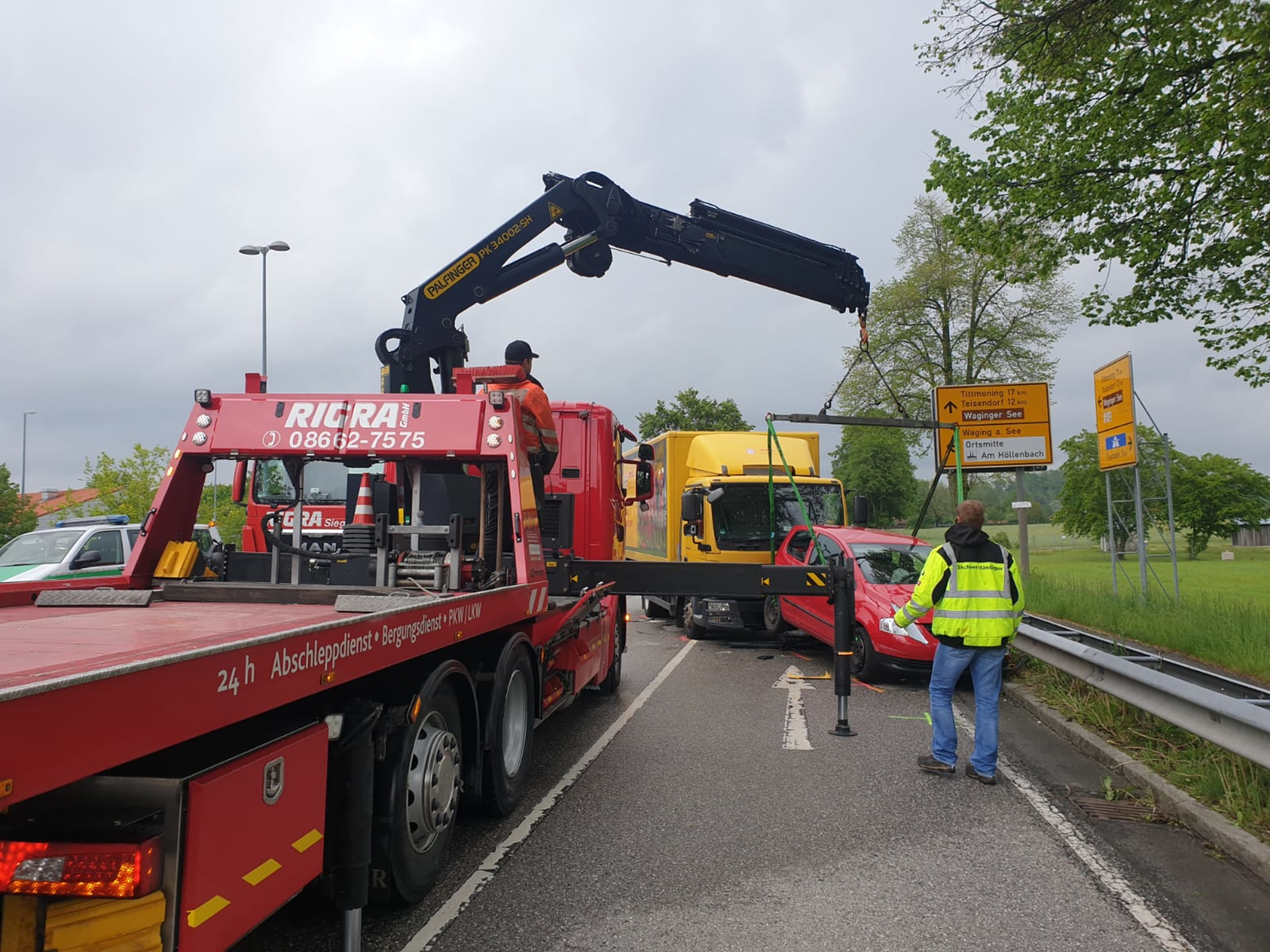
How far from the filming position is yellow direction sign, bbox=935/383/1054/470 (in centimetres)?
1636

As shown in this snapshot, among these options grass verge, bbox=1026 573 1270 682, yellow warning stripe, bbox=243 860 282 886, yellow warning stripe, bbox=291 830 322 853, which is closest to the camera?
yellow warning stripe, bbox=243 860 282 886

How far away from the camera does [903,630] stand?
9.09 m

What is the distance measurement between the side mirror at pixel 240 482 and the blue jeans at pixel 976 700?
196 inches

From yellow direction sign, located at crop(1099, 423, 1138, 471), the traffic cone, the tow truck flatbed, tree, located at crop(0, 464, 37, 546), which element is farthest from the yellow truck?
tree, located at crop(0, 464, 37, 546)

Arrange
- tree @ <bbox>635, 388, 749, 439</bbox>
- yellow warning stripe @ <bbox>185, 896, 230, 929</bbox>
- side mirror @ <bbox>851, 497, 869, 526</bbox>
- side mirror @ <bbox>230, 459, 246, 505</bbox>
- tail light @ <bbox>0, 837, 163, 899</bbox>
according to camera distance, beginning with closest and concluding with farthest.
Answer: tail light @ <bbox>0, 837, 163, 899</bbox> < yellow warning stripe @ <bbox>185, 896, 230, 929</bbox> < side mirror @ <bbox>230, 459, 246, 505</bbox> < side mirror @ <bbox>851, 497, 869, 526</bbox> < tree @ <bbox>635, 388, 749, 439</bbox>

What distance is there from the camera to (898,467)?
1415 inches

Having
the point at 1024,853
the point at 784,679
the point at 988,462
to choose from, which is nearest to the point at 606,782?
the point at 1024,853

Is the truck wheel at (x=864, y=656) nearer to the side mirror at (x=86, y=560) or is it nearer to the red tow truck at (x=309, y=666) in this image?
the red tow truck at (x=309, y=666)

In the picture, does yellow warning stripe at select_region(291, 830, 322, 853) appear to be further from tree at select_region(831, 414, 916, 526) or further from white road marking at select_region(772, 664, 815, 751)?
tree at select_region(831, 414, 916, 526)

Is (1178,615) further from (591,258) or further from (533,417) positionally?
(533,417)

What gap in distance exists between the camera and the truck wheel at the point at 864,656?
9.36 meters

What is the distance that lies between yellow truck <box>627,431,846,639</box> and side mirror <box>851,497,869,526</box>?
87 cm

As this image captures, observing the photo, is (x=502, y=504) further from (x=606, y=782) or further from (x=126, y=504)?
(x=126, y=504)

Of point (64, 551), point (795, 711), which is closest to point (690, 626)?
point (795, 711)
